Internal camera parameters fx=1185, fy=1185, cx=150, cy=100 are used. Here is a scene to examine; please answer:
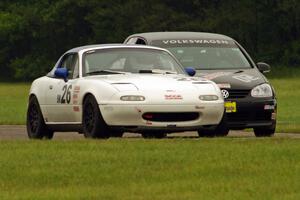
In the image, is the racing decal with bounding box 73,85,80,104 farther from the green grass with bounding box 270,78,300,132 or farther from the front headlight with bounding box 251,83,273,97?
the green grass with bounding box 270,78,300,132

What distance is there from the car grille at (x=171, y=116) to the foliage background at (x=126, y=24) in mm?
70609

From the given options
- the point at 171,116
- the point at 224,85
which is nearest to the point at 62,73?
the point at 171,116

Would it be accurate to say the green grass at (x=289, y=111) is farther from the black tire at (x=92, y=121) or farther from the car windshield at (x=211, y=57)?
the black tire at (x=92, y=121)

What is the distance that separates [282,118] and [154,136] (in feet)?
34.5

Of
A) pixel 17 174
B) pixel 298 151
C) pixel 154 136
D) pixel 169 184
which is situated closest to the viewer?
pixel 169 184

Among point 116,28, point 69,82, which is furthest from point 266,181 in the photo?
point 116,28

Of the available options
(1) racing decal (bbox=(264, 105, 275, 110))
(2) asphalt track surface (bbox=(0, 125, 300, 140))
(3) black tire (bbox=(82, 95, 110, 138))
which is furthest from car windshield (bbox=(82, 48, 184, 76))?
(2) asphalt track surface (bbox=(0, 125, 300, 140))

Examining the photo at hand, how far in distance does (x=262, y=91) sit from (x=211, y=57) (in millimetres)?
1790

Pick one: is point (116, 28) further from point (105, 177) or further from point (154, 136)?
point (105, 177)

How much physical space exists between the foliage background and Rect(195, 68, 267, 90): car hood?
67202 mm

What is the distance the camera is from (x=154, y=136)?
18.0 meters

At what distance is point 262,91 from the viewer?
1800 centimetres

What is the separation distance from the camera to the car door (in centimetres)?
1644

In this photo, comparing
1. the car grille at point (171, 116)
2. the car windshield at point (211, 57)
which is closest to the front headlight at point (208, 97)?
the car grille at point (171, 116)
